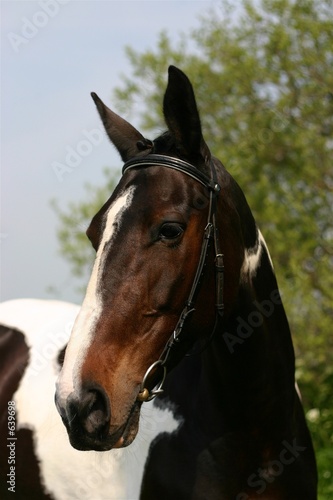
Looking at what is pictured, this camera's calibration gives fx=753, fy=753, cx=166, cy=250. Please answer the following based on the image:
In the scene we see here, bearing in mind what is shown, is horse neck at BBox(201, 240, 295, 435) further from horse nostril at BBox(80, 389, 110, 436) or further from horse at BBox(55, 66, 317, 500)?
horse nostril at BBox(80, 389, 110, 436)

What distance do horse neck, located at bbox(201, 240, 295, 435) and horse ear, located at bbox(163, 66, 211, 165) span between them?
0.59 meters

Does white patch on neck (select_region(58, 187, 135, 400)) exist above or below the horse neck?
above

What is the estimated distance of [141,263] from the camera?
277 cm

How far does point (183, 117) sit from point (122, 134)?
16.4 inches

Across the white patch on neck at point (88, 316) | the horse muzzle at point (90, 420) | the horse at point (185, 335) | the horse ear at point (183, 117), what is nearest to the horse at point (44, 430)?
the horse at point (185, 335)

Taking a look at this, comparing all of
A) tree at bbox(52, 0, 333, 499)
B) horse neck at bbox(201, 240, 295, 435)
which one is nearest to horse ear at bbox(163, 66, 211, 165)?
horse neck at bbox(201, 240, 295, 435)

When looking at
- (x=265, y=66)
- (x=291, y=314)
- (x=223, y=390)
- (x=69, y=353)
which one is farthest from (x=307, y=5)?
(x=69, y=353)

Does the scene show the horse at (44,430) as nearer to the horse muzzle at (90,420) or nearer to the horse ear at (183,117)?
the horse muzzle at (90,420)

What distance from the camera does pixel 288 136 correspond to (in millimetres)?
9945

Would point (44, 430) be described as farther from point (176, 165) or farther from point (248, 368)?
point (176, 165)

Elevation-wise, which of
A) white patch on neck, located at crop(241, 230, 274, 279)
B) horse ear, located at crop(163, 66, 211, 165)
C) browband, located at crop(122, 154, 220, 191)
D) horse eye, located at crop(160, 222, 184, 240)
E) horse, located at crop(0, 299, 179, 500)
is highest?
horse ear, located at crop(163, 66, 211, 165)

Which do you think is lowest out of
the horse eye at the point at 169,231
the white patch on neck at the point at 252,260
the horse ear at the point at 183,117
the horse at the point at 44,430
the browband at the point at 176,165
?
the horse at the point at 44,430

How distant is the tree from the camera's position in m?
9.29

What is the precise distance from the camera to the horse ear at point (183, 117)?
2.95 metres
